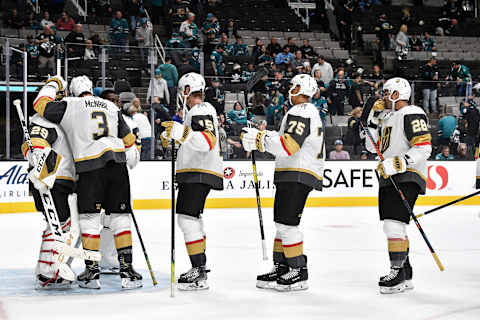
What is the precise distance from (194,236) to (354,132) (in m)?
6.83

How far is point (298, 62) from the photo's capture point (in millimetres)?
13992

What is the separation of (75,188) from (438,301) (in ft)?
8.19

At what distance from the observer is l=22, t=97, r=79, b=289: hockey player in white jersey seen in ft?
17.0

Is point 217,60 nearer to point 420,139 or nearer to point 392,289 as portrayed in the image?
point 420,139

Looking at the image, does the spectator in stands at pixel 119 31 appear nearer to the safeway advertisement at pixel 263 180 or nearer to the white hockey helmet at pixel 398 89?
the safeway advertisement at pixel 263 180

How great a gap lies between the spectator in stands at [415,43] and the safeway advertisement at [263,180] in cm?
567

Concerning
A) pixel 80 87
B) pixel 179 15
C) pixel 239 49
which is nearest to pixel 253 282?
pixel 80 87

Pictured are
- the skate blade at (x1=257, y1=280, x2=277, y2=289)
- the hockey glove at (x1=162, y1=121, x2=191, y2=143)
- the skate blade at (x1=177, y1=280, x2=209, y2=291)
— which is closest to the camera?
the hockey glove at (x1=162, y1=121, x2=191, y2=143)

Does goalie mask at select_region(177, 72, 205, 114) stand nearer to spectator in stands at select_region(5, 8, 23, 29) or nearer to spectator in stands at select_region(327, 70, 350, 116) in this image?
spectator in stands at select_region(327, 70, 350, 116)

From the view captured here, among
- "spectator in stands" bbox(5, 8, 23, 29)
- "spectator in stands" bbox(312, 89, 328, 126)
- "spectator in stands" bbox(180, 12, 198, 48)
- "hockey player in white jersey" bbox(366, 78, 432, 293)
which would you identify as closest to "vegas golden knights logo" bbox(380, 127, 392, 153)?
"hockey player in white jersey" bbox(366, 78, 432, 293)

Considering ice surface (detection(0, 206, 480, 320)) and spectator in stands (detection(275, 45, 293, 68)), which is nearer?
ice surface (detection(0, 206, 480, 320))

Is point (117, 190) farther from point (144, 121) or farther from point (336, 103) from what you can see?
point (336, 103)

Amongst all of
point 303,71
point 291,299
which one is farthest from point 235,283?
point 303,71

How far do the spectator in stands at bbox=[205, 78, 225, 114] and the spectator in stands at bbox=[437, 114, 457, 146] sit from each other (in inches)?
134
